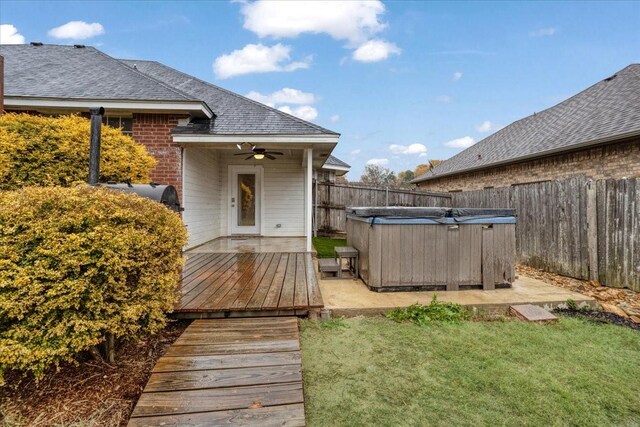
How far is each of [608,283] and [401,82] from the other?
11931 mm

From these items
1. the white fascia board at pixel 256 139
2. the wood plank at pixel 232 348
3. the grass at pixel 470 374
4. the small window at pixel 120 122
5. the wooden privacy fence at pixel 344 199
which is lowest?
the grass at pixel 470 374

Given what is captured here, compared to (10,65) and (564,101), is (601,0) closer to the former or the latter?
(564,101)

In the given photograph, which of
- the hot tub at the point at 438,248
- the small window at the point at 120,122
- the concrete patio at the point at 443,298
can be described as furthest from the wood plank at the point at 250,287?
the small window at the point at 120,122

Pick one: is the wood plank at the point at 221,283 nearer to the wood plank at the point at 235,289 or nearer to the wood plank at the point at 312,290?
the wood plank at the point at 235,289

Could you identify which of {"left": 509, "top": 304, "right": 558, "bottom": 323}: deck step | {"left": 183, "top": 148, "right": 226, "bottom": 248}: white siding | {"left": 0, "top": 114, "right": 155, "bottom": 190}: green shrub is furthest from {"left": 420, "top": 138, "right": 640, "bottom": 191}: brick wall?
{"left": 0, "top": 114, "right": 155, "bottom": 190}: green shrub

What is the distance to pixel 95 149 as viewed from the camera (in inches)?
159

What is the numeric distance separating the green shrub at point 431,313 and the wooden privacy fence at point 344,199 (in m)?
7.76

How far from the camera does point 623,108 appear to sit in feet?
25.7

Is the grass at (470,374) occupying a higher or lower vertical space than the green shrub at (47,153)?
lower

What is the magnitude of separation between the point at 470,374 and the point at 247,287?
2.71 m

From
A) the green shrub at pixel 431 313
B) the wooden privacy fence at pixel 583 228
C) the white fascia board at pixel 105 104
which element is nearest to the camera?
the green shrub at pixel 431 313

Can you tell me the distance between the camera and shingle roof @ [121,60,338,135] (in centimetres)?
653

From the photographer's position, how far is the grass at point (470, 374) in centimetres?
204

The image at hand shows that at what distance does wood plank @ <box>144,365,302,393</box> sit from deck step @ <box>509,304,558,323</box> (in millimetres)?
2936
